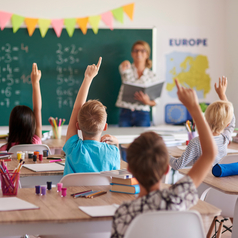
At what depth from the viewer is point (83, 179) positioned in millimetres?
1607

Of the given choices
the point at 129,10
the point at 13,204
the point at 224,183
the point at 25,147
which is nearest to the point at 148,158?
the point at 13,204

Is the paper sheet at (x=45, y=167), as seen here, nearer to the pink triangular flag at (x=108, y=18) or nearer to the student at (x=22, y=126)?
the student at (x=22, y=126)

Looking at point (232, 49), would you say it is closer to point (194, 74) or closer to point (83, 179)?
point (194, 74)

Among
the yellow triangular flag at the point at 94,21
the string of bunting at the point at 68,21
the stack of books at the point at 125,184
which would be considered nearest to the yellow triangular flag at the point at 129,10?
the string of bunting at the point at 68,21

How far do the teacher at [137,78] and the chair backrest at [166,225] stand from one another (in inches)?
159

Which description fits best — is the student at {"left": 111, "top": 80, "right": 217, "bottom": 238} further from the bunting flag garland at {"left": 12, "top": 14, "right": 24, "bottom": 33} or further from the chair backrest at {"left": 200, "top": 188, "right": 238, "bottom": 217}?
the bunting flag garland at {"left": 12, "top": 14, "right": 24, "bottom": 33}

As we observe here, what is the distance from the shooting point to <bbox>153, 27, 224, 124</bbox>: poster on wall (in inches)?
211

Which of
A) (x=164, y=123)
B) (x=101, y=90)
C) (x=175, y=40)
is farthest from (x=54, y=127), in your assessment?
(x=175, y=40)

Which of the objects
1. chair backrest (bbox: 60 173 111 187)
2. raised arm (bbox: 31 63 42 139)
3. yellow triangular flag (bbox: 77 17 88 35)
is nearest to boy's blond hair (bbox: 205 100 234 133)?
chair backrest (bbox: 60 173 111 187)

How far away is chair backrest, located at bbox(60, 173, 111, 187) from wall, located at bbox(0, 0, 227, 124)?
3.85 metres

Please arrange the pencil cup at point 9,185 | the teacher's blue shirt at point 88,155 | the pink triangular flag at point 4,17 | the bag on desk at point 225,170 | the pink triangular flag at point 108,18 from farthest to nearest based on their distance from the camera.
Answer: the pink triangular flag at point 108,18
the pink triangular flag at point 4,17
the bag on desk at point 225,170
the teacher's blue shirt at point 88,155
the pencil cup at point 9,185

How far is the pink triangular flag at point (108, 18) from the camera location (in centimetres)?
511

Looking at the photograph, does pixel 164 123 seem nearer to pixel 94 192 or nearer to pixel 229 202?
pixel 229 202

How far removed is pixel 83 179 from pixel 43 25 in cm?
389
